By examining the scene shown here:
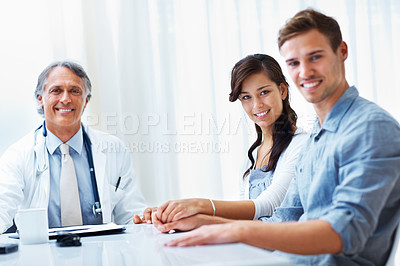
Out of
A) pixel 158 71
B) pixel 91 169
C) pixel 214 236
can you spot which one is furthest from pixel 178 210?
pixel 158 71

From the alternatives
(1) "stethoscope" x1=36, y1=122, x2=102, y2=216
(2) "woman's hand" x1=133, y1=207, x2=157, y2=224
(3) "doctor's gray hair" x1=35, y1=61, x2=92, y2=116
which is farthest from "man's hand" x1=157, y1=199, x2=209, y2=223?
(3) "doctor's gray hair" x1=35, y1=61, x2=92, y2=116

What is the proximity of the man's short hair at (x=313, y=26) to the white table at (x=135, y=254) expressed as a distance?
65cm

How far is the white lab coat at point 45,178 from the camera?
2.19 m

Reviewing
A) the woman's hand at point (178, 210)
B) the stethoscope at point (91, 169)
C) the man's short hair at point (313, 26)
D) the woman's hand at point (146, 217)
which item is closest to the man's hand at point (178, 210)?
the woman's hand at point (178, 210)

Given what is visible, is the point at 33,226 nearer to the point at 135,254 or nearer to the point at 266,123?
the point at 135,254

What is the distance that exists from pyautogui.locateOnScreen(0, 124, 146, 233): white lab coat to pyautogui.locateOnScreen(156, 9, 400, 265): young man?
3.31 feet

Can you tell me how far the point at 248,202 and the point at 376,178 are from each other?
0.78 m

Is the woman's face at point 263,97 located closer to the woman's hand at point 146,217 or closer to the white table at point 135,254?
the woman's hand at point 146,217

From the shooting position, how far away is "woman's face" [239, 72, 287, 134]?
2.12 meters

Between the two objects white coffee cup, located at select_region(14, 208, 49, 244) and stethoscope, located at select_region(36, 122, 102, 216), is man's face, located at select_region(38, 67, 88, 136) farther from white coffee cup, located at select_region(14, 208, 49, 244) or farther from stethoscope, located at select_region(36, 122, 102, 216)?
white coffee cup, located at select_region(14, 208, 49, 244)

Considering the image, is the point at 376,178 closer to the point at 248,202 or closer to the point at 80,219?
the point at 248,202

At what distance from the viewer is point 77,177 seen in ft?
7.82

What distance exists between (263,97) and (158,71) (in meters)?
0.95

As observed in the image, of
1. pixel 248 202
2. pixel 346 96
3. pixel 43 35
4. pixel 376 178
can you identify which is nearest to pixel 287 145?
pixel 248 202
